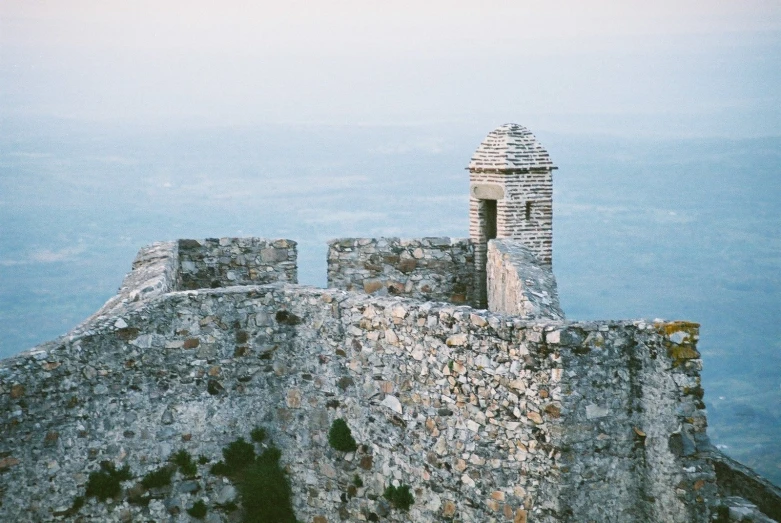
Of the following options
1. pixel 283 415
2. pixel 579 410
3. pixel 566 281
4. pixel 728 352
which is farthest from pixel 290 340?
pixel 566 281

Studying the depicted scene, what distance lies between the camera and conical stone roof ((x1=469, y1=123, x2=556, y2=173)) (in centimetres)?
1972

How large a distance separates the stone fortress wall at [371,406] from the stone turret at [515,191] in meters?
7.91

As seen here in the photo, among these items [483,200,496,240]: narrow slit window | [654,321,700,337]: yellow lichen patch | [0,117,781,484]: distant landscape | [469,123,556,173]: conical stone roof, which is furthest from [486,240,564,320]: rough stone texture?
[0,117,781,484]: distant landscape

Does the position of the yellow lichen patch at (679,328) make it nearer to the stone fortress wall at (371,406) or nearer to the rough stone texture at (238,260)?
the stone fortress wall at (371,406)

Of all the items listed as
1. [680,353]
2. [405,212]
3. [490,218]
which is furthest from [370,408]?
[405,212]

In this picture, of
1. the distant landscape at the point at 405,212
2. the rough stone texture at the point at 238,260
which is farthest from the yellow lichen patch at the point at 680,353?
the distant landscape at the point at 405,212

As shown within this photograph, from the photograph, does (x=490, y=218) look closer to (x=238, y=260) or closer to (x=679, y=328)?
(x=238, y=260)

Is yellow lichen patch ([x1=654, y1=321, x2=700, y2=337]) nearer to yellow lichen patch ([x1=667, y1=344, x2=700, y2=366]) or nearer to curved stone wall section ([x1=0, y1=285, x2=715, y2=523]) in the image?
curved stone wall section ([x1=0, y1=285, x2=715, y2=523])

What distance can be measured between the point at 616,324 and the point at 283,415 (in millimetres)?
4221

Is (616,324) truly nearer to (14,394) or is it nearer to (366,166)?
(14,394)

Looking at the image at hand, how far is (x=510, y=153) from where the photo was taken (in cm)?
1983

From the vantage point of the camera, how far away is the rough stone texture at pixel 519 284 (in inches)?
471

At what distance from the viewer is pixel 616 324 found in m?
9.48

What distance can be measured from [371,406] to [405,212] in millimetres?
128594
